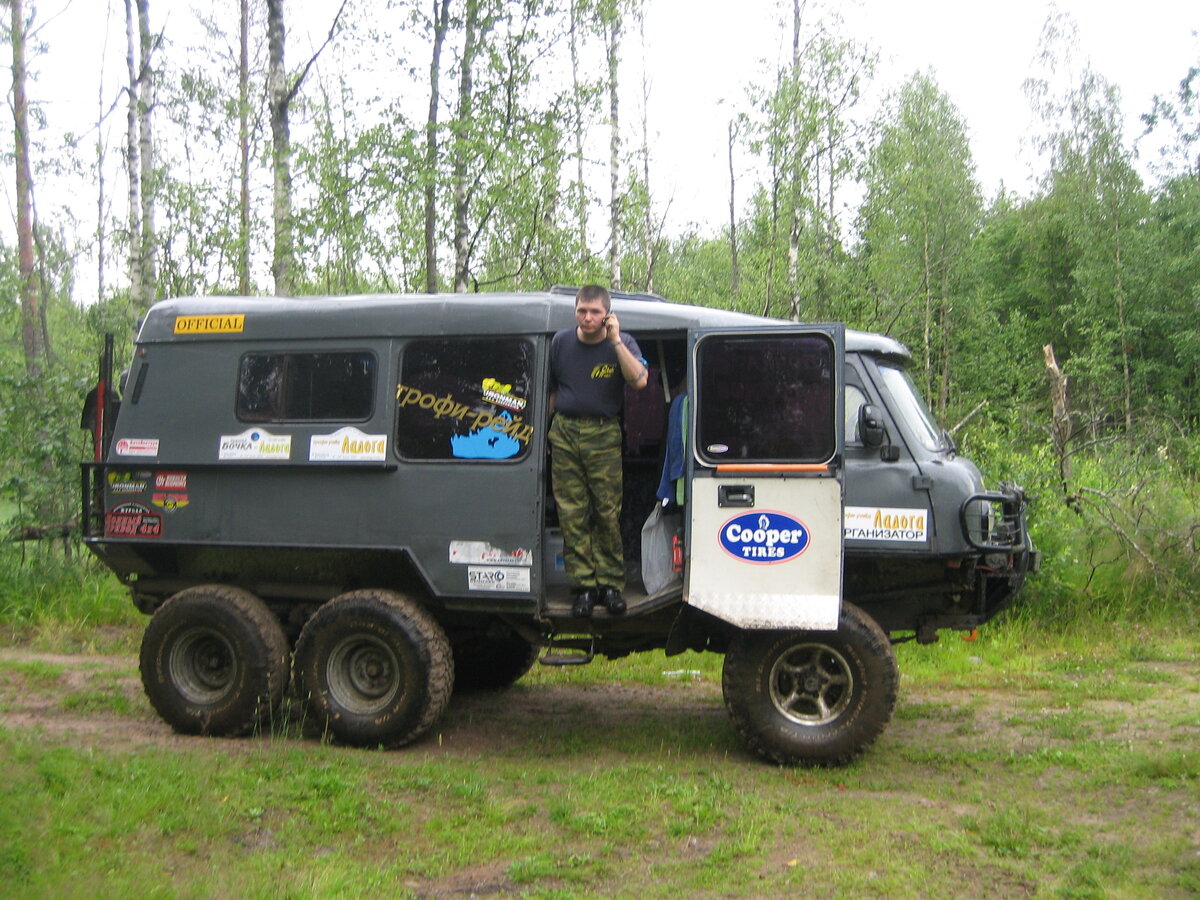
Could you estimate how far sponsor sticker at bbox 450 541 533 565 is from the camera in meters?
6.81

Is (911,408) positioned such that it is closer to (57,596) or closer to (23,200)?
(57,596)

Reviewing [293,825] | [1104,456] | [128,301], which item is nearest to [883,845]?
[293,825]

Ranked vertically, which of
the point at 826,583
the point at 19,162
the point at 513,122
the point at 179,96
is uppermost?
the point at 179,96

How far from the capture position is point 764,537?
21.3ft

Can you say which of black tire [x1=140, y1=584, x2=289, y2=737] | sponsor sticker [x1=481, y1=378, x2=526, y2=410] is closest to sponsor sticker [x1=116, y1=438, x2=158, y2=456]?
black tire [x1=140, y1=584, x2=289, y2=737]

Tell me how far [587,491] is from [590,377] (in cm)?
67

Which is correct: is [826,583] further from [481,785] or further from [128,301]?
[128,301]

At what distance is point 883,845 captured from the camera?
522 centimetres

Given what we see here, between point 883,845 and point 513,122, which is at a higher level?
point 513,122

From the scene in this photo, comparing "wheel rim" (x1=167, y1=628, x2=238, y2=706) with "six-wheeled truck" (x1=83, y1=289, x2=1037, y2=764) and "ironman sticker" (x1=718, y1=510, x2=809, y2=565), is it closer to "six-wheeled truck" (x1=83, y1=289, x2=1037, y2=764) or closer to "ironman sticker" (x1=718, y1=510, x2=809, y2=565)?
"six-wheeled truck" (x1=83, y1=289, x2=1037, y2=764)

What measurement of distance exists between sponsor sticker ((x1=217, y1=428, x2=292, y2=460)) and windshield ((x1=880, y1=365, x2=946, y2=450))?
12.2 ft

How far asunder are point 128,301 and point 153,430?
10.1 m

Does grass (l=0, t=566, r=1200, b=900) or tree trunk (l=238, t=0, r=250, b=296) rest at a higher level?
tree trunk (l=238, t=0, r=250, b=296)

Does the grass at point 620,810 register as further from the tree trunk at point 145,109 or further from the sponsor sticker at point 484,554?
the tree trunk at point 145,109
